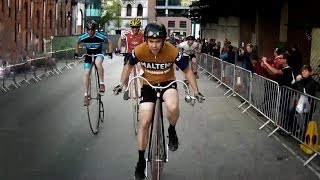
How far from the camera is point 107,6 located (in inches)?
3829

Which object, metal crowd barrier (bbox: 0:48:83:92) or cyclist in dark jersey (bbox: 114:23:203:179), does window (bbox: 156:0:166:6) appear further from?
cyclist in dark jersey (bbox: 114:23:203:179)

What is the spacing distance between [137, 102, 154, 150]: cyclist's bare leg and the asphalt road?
0.88m

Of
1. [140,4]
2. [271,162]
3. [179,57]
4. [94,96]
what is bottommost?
[271,162]

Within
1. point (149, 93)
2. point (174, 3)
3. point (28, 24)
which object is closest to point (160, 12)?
point (174, 3)

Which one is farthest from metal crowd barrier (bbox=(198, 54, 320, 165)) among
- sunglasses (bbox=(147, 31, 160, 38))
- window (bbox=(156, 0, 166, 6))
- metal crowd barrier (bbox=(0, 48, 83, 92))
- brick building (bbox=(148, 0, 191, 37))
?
window (bbox=(156, 0, 166, 6))

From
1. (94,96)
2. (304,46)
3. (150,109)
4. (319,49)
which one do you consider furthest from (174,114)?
(304,46)

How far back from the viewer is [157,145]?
6.89 m

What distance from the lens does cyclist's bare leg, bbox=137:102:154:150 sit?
Answer: 7090 millimetres

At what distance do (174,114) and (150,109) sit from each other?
0.38 metres

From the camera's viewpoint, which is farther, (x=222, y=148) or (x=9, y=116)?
(x=9, y=116)

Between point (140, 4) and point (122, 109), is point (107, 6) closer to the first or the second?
point (140, 4)

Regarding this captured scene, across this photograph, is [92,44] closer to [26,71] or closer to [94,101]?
[94,101]

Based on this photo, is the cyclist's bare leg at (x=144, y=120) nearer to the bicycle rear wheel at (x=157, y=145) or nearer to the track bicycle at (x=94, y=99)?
the bicycle rear wheel at (x=157, y=145)

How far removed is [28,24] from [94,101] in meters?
30.7
